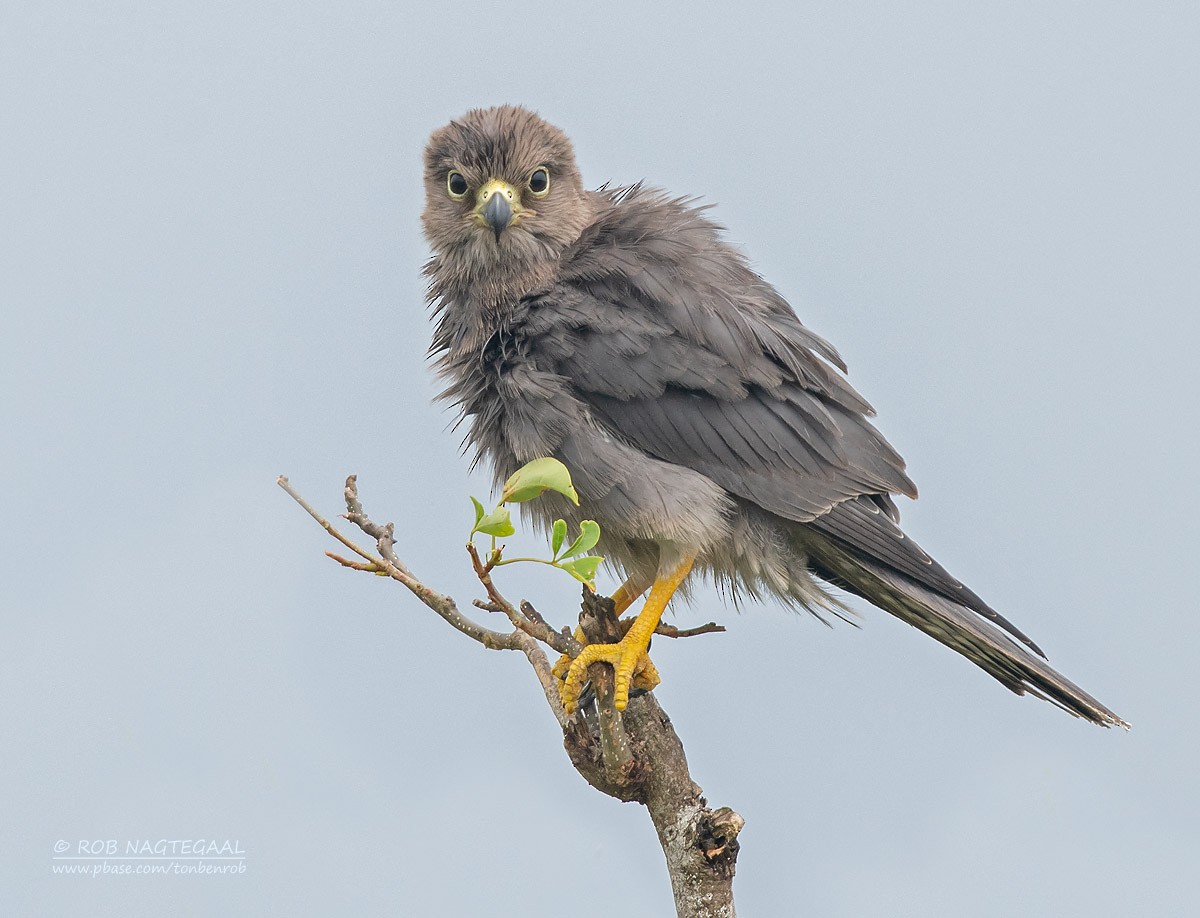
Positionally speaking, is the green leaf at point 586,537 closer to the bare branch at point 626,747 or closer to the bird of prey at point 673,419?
the bare branch at point 626,747

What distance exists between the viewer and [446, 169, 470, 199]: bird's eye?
180 inches

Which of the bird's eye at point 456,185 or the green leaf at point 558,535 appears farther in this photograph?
the bird's eye at point 456,185

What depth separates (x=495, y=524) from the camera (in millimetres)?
3010

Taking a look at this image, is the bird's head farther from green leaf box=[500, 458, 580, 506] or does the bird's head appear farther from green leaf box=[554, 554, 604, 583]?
green leaf box=[554, 554, 604, 583]

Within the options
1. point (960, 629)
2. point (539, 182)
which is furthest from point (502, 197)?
point (960, 629)

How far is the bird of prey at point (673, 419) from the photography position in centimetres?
408

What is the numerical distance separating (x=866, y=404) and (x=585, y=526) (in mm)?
1697

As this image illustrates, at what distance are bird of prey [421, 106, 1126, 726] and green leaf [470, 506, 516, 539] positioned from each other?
947 mm

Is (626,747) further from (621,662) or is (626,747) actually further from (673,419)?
(673,419)

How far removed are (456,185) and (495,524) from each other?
1939 millimetres

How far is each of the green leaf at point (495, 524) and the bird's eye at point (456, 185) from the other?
188cm

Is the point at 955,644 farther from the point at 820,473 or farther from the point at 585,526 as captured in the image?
the point at 585,526

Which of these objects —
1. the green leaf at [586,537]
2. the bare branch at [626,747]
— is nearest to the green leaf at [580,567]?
the green leaf at [586,537]

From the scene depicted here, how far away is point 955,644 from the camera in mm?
4273
